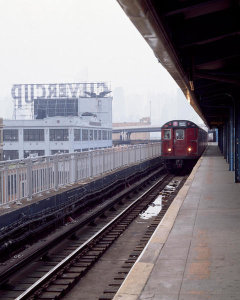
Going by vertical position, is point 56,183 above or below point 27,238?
above

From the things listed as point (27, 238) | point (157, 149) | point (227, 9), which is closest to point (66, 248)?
point (27, 238)

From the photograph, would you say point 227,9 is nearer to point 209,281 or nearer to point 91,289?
point 209,281

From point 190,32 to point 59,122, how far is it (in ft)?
226

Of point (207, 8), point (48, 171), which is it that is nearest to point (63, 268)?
point (48, 171)

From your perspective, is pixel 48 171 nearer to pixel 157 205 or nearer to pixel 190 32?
pixel 157 205

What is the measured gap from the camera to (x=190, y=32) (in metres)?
7.77

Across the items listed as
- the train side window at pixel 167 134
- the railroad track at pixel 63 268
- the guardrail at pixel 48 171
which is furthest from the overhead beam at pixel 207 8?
the train side window at pixel 167 134

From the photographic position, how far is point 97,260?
9.01m

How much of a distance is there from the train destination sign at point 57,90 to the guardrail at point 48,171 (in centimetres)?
9319

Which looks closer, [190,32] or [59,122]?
[190,32]

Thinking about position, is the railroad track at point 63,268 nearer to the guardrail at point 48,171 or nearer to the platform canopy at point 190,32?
the guardrail at point 48,171

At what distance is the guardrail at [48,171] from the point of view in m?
10.1

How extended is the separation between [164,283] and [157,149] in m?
31.1

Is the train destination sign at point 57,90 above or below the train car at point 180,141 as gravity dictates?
above
